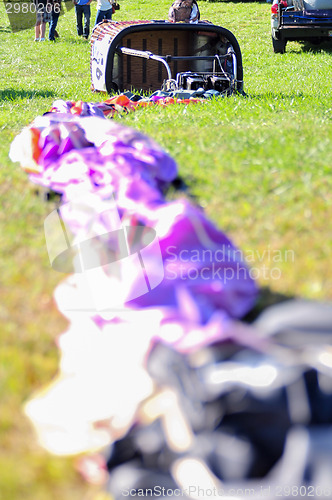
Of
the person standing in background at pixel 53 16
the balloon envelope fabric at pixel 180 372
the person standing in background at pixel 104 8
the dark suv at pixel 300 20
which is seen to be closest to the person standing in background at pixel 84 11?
the person standing in background at pixel 53 16

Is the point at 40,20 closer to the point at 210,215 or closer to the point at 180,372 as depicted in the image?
the point at 210,215

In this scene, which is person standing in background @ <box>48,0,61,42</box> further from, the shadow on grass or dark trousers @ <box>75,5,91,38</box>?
the shadow on grass

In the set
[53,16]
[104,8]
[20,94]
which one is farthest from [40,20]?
[20,94]

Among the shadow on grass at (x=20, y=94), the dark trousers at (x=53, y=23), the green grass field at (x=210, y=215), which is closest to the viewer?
the green grass field at (x=210, y=215)

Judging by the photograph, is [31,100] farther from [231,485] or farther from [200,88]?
[231,485]

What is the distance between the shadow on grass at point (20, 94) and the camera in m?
9.84

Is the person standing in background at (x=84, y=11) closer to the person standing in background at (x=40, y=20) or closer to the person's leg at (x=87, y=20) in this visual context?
the person's leg at (x=87, y=20)

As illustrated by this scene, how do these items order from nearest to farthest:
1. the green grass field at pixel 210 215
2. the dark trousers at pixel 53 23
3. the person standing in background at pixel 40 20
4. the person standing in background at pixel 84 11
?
1. the green grass field at pixel 210 215
2. the person standing in background at pixel 40 20
3. the dark trousers at pixel 53 23
4. the person standing in background at pixel 84 11

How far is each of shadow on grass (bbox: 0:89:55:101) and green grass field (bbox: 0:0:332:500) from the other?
1.61 meters

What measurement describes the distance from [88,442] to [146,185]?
5.72ft

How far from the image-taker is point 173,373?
6.82ft

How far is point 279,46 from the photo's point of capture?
53.1 ft

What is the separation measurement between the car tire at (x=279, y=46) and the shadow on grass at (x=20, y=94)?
315 inches

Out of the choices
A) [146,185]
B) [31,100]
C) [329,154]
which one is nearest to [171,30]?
[31,100]
